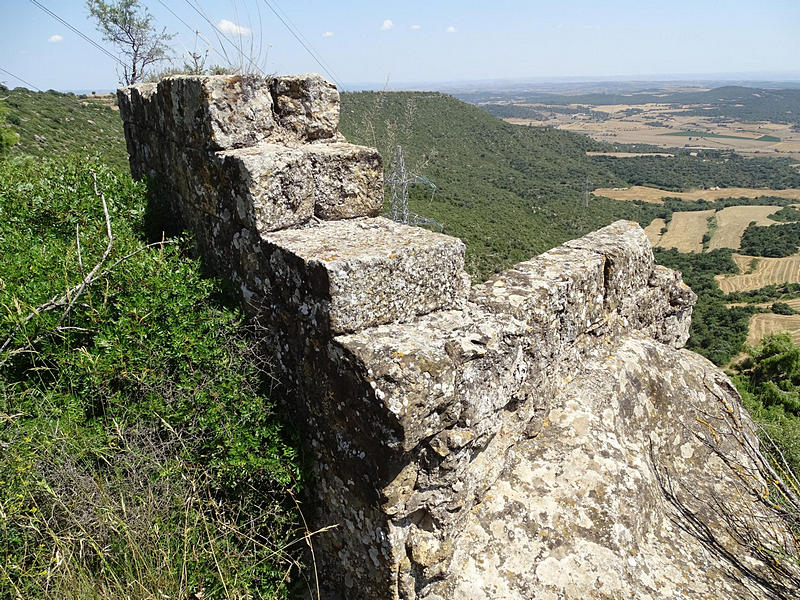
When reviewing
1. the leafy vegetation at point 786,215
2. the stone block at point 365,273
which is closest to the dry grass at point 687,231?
the leafy vegetation at point 786,215

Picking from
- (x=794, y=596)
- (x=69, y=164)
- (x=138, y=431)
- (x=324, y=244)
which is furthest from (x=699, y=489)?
(x=69, y=164)

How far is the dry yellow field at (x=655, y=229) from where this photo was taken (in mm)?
55706

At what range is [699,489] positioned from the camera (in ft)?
12.8

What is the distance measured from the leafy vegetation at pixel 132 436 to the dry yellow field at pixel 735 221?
63.6 m

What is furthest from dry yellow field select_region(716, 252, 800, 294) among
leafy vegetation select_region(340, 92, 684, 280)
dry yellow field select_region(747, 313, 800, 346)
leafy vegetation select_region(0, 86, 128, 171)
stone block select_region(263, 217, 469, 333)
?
stone block select_region(263, 217, 469, 333)

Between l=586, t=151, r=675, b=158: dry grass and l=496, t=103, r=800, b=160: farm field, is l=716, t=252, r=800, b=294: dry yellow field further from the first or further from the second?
l=496, t=103, r=800, b=160: farm field

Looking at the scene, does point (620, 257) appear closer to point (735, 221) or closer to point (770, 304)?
point (770, 304)

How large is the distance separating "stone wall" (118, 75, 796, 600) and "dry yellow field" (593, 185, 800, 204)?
67.5 m

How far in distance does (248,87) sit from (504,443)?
10.1 ft

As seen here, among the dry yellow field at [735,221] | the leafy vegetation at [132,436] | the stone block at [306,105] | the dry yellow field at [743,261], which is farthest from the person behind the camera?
the dry yellow field at [735,221]

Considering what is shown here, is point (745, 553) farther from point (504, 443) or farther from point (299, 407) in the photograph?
point (299, 407)

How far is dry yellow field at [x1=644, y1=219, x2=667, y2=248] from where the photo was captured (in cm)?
5571

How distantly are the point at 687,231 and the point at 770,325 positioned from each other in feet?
89.4

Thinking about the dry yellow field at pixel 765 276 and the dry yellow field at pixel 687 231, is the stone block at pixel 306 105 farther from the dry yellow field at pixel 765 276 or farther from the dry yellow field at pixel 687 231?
the dry yellow field at pixel 687 231
